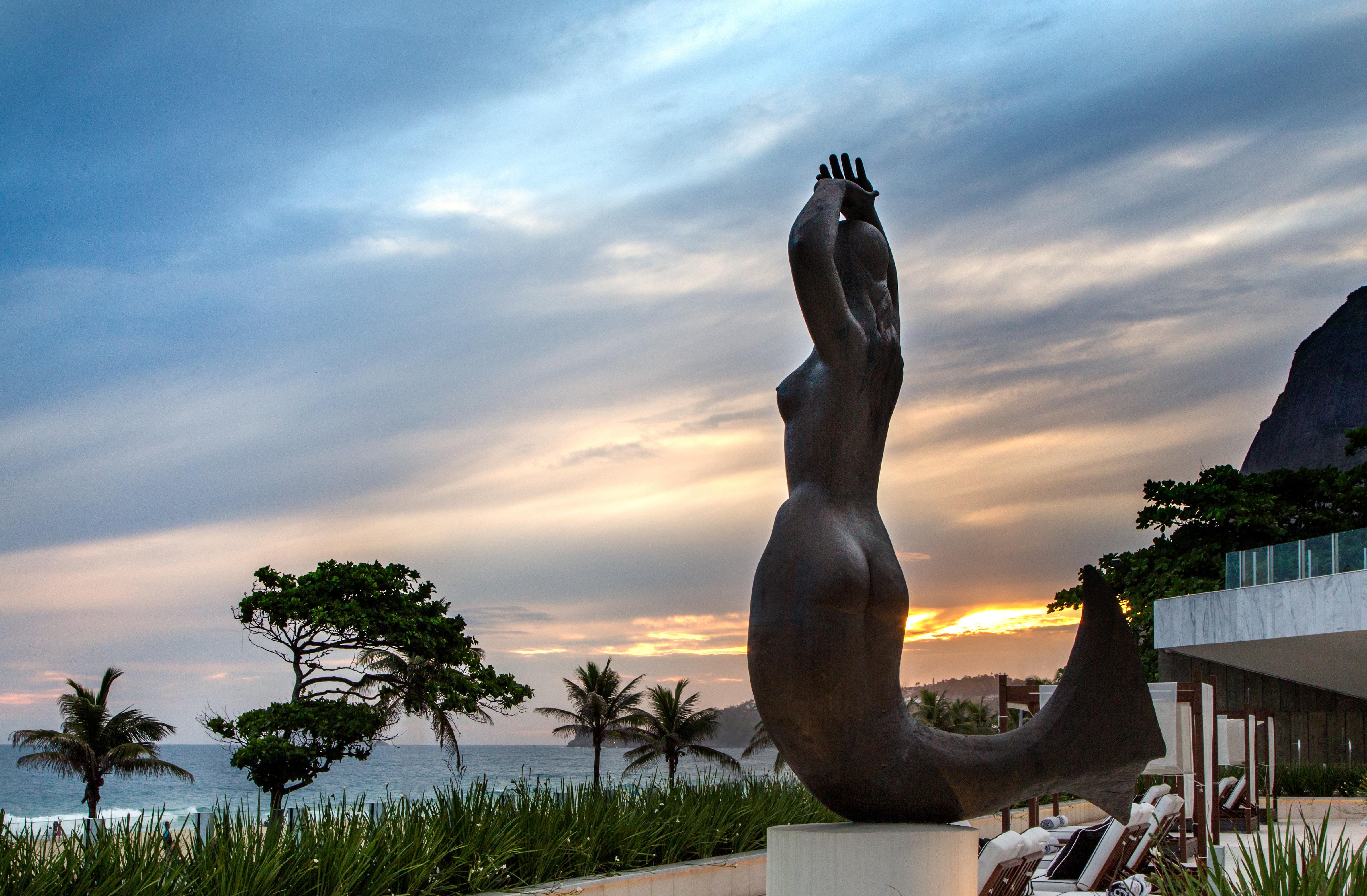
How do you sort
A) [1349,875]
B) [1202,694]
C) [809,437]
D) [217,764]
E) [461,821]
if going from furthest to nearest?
[217,764] < [1202,694] < [461,821] < [809,437] < [1349,875]

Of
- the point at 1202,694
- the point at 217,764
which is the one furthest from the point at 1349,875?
the point at 217,764

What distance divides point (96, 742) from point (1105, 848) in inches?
1302

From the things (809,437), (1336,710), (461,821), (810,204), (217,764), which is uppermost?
(810,204)

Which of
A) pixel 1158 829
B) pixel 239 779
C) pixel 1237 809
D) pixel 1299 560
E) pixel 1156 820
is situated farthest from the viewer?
pixel 239 779

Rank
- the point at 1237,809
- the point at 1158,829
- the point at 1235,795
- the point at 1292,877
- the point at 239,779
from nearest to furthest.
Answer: the point at 1292,877, the point at 1158,829, the point at 1237,809, the point at 1235,795, the point at 239,779

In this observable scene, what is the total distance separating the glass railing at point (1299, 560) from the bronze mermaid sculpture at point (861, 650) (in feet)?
60.7

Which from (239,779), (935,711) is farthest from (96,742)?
(239,779)

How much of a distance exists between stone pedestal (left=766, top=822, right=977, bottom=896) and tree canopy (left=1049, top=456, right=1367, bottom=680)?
2953cm

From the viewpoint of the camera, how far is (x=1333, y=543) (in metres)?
21.9

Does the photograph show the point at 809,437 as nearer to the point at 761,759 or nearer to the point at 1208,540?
the point at 1208,540

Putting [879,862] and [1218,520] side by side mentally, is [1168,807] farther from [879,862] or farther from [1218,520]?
[1218,520]

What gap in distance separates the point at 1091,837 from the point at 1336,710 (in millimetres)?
24967

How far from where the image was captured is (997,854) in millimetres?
7223

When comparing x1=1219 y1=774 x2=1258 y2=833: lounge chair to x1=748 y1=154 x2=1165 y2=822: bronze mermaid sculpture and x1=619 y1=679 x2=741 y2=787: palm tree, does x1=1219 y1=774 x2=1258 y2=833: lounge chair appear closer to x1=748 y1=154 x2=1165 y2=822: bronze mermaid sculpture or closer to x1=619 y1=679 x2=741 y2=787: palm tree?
x1=748 y1=154 x2=1165 y2=822: bronze mermaid sculpture
